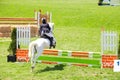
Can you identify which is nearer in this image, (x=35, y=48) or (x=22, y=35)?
(x=35, y=48)

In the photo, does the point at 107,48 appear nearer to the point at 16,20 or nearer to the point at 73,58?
the point at 73,58

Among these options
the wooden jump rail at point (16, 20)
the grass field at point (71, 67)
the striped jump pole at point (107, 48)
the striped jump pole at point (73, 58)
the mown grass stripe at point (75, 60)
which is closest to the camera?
the grass field at point (71, 67)

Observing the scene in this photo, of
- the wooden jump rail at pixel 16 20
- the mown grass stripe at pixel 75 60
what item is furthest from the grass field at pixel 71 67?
the wooden jump rail at pixel 16 20

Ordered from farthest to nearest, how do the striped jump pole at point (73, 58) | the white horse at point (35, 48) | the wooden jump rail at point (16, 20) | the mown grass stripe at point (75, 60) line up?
1. the wooden jump rail at point (16, 20)
2. the mown grass stripe at point (75, 60)
3. the striped jump pole at point (73, 58)
4. the white horse at point (35, 48)

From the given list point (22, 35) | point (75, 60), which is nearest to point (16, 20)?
point (22, 35)

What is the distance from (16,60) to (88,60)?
3.15 metres

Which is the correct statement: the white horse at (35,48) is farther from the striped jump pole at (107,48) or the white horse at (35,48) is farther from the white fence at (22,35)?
the striped jump pole at (107,48)

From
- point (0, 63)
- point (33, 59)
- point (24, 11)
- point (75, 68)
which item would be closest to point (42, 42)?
point (33, 59)

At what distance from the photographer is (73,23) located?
138ft

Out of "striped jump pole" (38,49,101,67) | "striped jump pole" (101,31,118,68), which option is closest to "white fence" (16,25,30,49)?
"striped jump pole" (38,49,101,67)

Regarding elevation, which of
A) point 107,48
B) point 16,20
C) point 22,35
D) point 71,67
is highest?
point 16,20

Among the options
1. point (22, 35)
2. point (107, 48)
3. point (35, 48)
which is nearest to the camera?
point (35, 48)

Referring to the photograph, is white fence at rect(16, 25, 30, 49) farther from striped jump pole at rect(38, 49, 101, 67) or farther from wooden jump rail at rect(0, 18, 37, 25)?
wooden jump rail at rect(0, 18, 37, 25)

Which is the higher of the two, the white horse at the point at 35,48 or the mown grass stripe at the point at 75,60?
the white horse at the point at 35,48
